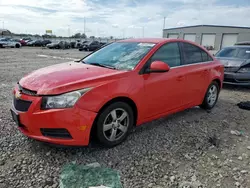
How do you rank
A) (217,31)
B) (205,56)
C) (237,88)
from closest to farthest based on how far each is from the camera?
1. (205,56)
2. (237,88)
3. (217,31)

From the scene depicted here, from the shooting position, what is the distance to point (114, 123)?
10.1 feet

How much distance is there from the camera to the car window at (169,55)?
3643mm

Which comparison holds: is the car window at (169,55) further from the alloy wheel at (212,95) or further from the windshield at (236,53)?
the windshield at (236,53)

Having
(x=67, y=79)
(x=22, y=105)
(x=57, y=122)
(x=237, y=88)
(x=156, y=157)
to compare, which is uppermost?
(x=67, y=79)

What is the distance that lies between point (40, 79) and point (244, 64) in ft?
21.4

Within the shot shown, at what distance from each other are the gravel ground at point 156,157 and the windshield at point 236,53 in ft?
14.9

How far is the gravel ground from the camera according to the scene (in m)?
2.56

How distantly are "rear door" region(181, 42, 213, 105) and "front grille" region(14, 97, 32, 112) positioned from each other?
2.71 metres

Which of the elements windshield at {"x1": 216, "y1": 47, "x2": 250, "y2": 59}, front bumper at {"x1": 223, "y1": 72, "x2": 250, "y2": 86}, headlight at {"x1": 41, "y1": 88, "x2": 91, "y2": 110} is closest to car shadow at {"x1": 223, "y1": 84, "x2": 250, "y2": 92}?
front bumper at {"x1": 223, "y1": 72, "x2": 250, "y2": 86}

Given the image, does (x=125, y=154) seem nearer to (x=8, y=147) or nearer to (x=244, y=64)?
(x=8, y=147)

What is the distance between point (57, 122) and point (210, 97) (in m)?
3.60

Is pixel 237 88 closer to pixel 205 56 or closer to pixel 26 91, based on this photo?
pixel 205 56

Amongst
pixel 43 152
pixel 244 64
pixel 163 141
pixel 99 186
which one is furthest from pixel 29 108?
pixel 244 64

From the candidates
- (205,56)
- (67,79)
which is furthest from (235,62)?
(67,79)
